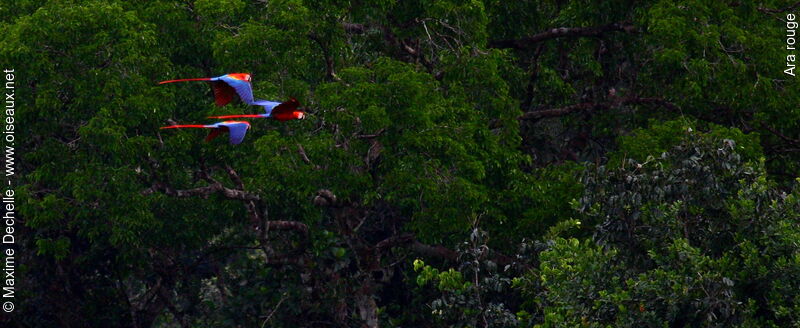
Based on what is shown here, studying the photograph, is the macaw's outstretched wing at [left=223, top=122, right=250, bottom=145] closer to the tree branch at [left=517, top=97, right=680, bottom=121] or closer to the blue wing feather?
the blue wing feather

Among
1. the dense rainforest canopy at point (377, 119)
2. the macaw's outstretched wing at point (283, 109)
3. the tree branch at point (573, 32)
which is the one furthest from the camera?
the tree branch at point (573, 32)

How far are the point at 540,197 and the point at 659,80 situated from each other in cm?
294

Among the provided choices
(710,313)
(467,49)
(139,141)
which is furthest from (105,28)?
(710,313)

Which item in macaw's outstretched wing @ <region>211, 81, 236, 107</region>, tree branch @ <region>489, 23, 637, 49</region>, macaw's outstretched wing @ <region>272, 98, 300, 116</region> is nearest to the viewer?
macaw's outstretched wing @ <region>272, 98, 300, 116</region>

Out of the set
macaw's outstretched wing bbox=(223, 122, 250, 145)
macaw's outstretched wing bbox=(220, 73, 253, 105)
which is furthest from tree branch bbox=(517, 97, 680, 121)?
macaw's outstretched wing bbox=(220, 73, 253, 105)

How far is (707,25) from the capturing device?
16344mm

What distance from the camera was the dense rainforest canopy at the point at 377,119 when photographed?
48.2ft

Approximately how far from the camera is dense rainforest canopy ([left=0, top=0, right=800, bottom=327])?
1470 centimetres

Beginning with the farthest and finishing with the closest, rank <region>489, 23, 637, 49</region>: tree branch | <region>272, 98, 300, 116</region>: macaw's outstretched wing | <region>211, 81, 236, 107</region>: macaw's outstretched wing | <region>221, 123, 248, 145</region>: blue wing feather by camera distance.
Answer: <region>489, 23, 637, 49</region>: tree branch, <region>221, 123, 248, 145</region>: blue wing feather, <region>211, 81, 236, 107</region>: macaw's outstretched wing, <region>272, 98, 300, 116</region>: macaw's outstretched wing

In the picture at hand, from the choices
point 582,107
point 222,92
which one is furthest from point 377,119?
point 582,107

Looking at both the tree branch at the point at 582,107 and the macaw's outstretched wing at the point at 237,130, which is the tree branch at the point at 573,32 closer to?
the tree branch at the point at 582,107

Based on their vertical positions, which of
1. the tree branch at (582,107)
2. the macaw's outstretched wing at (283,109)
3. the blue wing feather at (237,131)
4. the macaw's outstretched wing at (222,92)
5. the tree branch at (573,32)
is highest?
the macaw's outstretched wing at (222,92)

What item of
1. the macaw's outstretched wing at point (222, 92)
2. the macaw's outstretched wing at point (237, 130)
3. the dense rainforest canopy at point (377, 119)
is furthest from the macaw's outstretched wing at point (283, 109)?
the dense rainforest canopy at point (377, 119)

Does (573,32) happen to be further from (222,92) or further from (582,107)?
(222,92)
